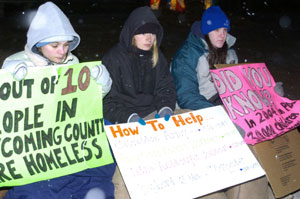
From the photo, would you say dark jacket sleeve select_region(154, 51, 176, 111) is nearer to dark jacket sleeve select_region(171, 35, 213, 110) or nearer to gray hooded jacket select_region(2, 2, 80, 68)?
dark jacket sleeve select_region(171, 35, 213, 110)

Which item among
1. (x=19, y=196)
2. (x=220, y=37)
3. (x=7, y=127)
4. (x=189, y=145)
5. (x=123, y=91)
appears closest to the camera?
(x=7, y=127)

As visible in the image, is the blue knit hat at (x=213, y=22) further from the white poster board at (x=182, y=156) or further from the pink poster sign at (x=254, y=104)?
the white poster board at (x=182, y=156)

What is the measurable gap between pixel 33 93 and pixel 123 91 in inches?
39.6

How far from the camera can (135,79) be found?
3096mm

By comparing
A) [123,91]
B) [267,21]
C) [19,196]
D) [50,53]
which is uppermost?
[267,21]

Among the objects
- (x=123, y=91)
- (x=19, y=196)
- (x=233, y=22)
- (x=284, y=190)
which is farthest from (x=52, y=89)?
(x=233, y=22)

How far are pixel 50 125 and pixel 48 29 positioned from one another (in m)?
0.68

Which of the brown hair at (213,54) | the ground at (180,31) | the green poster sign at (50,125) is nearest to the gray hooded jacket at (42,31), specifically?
the green poster sign at (50,125)

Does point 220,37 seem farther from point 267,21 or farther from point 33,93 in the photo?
point 267,21

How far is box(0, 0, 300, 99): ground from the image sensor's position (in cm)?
802

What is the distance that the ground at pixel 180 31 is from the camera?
26.3ft

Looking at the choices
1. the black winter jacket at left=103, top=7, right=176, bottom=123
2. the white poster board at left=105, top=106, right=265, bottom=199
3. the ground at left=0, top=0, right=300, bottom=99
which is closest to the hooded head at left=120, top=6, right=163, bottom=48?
the black winter jacket at left=103, top=7, right=176, bottom=123

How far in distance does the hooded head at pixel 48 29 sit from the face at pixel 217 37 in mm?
1364

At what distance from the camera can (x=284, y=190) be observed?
2.86 m
